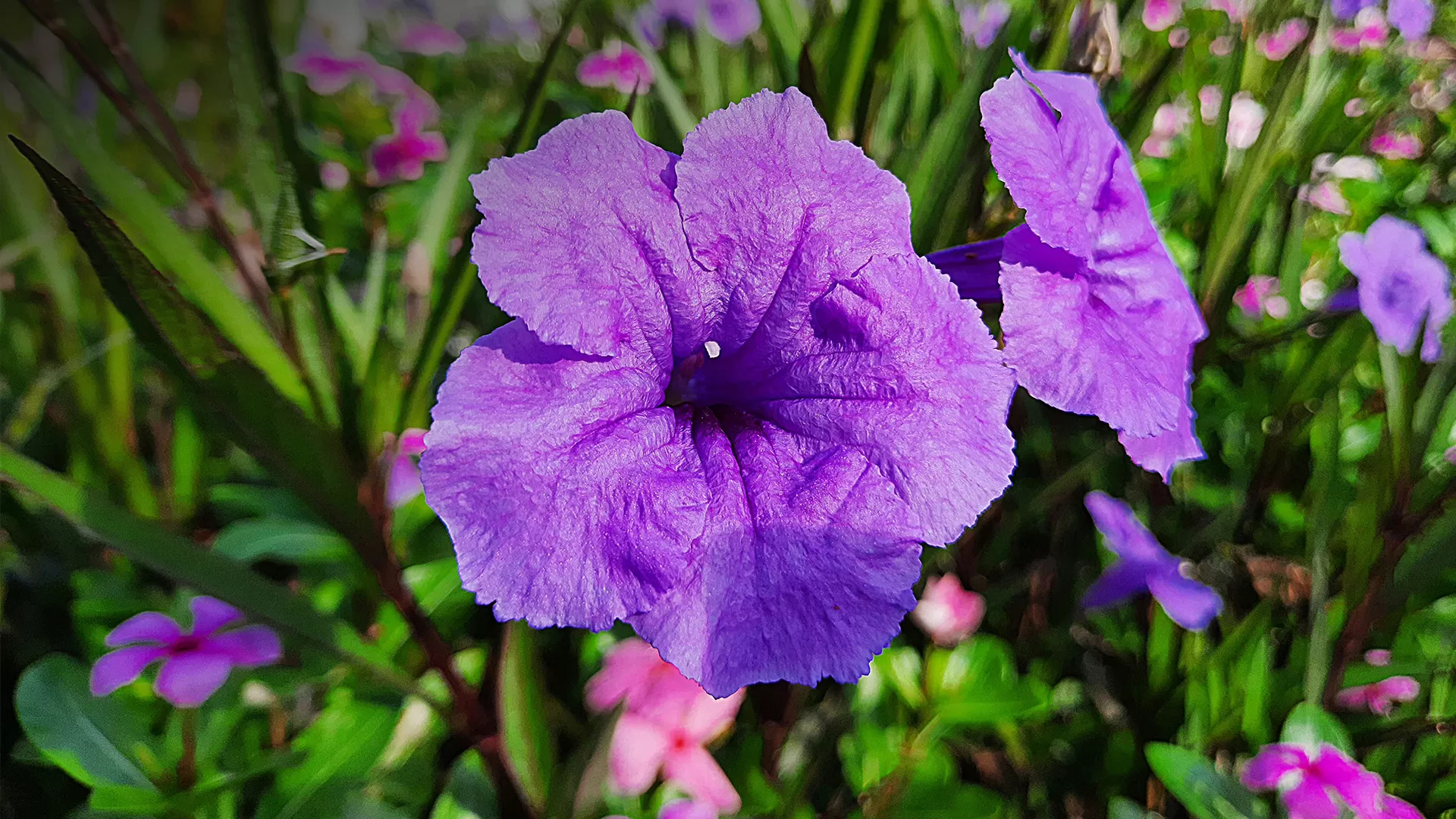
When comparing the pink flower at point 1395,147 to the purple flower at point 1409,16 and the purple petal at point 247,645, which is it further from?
the purple petal at point 247,645

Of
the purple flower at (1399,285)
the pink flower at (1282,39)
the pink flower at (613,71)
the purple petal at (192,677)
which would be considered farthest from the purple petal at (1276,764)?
the pink flower at (1282,39)

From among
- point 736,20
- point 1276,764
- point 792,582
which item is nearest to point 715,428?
point 792,582

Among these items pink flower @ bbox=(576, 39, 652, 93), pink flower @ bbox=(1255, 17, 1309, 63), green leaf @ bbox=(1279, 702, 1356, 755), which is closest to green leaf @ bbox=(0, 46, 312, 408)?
green leaf @ bbox=(1279, 702, 1356, 755)

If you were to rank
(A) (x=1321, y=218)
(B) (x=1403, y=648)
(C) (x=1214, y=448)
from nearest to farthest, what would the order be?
(B) (x=1403, y=648)
(C) (x=1214, y=448)
(A) (x=1321, y=218)

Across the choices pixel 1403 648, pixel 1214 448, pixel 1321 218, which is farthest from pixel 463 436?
pixel 1321 218

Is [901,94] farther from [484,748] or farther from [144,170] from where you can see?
[144,170]

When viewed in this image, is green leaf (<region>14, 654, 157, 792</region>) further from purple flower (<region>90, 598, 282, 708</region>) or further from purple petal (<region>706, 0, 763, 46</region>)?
purple petal (<region>706, 0, 763, 46</region>)
